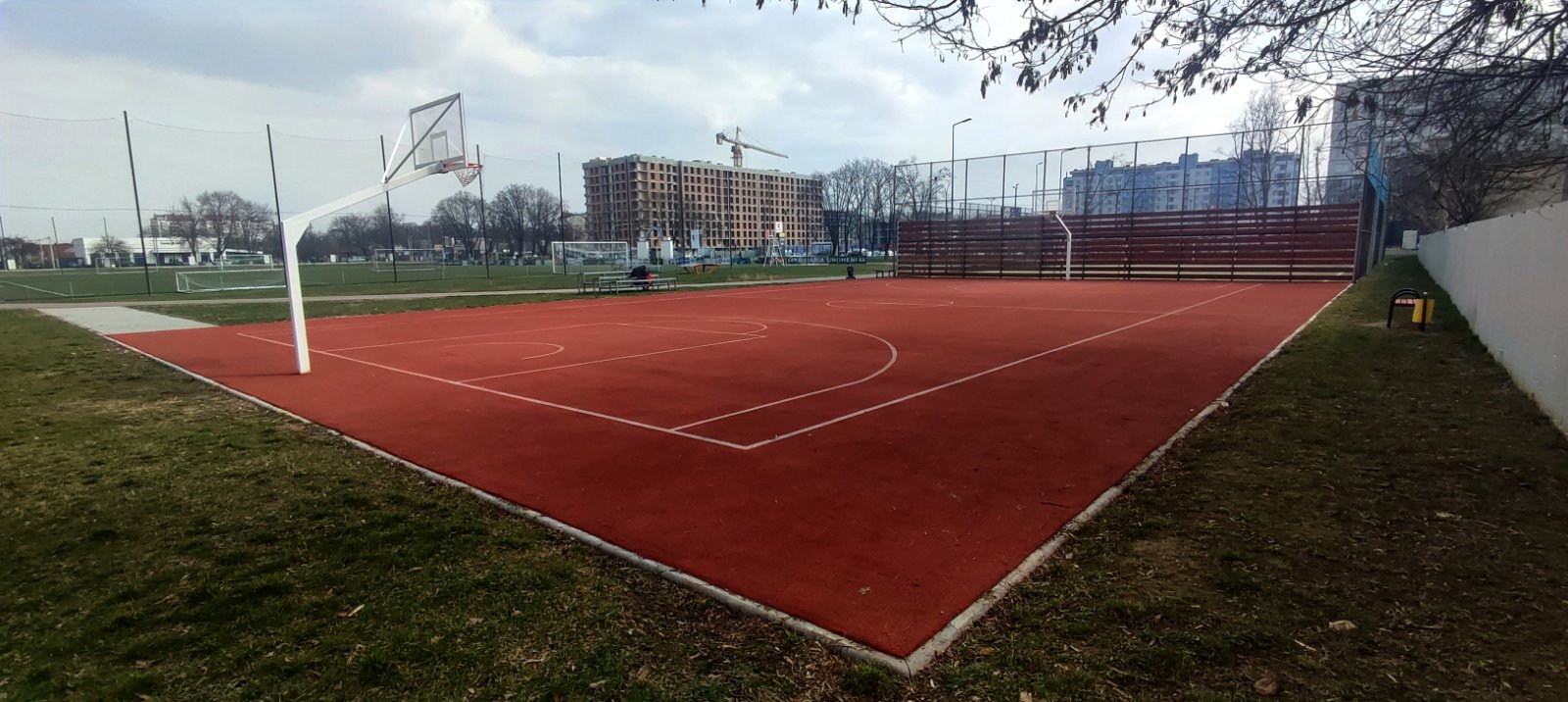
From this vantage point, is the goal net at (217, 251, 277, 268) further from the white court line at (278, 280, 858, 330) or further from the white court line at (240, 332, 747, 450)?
the white court line at (240, 332, 747, 450)

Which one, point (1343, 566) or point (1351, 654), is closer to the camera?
point (1351, 654)

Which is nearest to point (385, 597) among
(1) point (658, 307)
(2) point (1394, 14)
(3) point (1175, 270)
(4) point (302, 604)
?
(4) point (302, 604)

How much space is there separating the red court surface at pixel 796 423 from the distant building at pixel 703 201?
77120 mm

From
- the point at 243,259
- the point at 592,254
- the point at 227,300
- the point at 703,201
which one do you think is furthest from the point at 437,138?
the point at 703,201

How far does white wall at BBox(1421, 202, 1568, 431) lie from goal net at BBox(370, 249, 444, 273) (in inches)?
2274

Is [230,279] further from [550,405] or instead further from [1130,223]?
[1130,223]

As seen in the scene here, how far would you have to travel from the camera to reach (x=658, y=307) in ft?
67.3

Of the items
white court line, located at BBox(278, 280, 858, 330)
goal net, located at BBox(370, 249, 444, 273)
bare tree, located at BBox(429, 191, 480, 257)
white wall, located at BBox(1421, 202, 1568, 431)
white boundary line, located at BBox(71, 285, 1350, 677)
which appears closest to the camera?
white boundary line, located at BBox(71, 285, 1350, 677)

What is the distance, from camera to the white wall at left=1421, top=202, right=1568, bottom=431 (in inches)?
245

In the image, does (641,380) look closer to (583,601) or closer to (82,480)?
(82,480)

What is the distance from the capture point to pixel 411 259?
66125 millimetres

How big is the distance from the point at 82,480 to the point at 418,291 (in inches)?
991

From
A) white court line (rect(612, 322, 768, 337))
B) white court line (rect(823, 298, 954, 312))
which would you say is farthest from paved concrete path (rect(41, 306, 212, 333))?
white court line (rect(823, 298, 954, 312))

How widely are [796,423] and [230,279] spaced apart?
3615 centimetres
